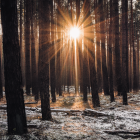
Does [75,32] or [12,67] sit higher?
[75,32]

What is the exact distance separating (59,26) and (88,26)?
5884 mm

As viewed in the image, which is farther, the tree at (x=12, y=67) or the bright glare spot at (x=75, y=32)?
the bright glare spot at (x=75, y=32)

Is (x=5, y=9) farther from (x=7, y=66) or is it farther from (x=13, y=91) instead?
(x=13, y=91)

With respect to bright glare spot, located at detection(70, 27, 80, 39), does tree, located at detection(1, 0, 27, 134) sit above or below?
below

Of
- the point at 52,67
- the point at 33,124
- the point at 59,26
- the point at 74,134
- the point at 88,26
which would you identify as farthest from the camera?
the point at 59,26

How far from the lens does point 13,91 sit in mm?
4078

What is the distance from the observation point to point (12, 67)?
4.06 meters

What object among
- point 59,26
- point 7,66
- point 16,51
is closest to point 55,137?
point 7,66

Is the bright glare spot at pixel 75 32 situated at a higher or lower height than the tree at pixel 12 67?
higher

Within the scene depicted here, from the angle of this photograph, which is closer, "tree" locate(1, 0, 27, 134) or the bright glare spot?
"tree" locate(1, 0, 27, 134)

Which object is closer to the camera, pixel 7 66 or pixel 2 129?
pixel 7 66

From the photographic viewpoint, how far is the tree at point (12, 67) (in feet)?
13.2

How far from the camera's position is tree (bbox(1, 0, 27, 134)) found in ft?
13.2

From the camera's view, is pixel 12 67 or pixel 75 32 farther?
pixel 75 32
